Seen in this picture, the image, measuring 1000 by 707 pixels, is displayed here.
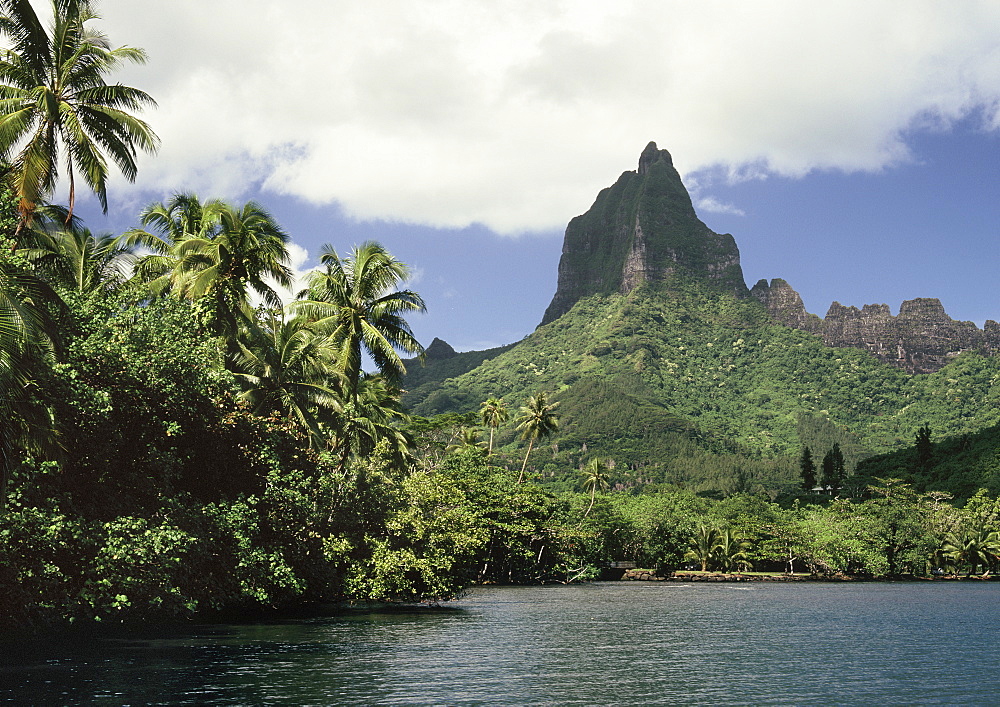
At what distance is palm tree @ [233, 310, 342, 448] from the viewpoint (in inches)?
1566

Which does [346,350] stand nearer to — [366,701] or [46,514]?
[46,514]

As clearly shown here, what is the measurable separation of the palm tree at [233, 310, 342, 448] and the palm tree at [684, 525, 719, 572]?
75.5 meters

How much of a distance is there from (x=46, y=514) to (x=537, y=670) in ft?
50.6

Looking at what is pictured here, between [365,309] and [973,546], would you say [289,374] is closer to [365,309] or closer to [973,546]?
[365,309]

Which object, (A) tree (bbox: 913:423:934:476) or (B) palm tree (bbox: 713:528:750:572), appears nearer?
(B) palm tree (bbox: 713:528:750:572)

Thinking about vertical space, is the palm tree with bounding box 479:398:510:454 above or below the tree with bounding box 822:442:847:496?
above

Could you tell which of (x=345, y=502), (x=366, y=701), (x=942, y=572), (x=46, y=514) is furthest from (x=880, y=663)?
(x=942, y=572)

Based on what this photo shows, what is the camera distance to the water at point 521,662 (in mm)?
20688

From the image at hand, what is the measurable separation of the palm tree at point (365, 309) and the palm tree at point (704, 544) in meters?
72.4

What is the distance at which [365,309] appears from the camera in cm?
4569

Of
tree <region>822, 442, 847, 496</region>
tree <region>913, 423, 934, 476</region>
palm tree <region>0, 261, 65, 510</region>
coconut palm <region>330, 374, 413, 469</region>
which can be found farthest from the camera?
tree <region>913, 423, 934, 476</region>

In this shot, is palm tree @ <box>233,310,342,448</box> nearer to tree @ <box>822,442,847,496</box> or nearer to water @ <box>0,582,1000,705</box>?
water @ <box>0,582,1000,705</box>

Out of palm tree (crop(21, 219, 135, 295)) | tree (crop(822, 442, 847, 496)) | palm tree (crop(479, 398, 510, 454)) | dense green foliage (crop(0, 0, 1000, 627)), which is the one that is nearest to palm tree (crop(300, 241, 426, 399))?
dense green foliage (crop(0, 0, 1000, 627))

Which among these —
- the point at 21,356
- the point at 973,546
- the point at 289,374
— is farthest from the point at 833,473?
the point at 21,356
